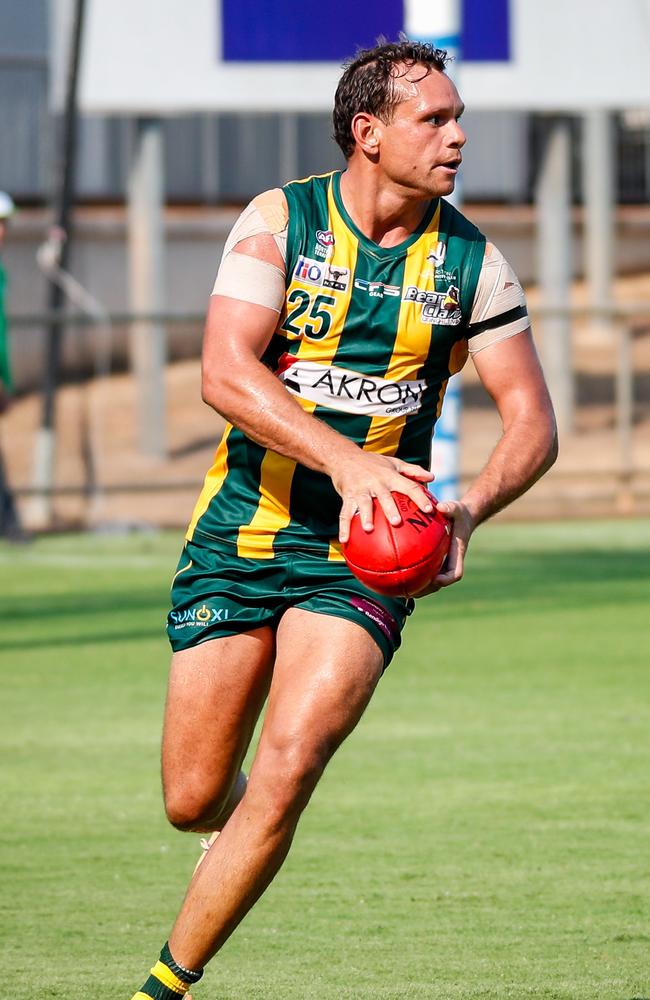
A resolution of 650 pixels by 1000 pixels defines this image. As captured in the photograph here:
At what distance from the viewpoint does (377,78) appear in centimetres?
523

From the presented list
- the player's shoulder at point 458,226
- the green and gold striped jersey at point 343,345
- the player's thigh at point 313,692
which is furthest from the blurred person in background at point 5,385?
the player's thigh at point 313,692

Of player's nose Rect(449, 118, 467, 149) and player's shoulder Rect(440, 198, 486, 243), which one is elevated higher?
player's nose Rect(449, 118, 467, 149)

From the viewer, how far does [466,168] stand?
31.2 meters

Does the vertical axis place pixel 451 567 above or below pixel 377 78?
below

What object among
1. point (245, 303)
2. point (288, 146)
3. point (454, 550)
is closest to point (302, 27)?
point (288, 146)

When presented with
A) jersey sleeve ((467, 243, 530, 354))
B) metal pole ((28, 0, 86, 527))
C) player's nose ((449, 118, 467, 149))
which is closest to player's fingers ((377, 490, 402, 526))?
jersey sleeve ((467, 243, 530, 354))

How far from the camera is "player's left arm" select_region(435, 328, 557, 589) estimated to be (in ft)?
15.8

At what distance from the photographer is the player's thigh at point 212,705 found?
5.18 meters

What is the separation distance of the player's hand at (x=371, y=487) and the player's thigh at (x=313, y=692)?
41 cm

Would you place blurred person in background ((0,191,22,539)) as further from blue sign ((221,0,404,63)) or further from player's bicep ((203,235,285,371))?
player's bicep ((203,235,285,371))

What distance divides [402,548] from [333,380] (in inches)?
30.8

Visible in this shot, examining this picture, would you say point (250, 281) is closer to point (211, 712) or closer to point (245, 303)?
point (245, 303)

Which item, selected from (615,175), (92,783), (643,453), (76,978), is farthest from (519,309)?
(615,175)

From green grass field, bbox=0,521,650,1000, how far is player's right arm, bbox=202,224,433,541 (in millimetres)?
1426
